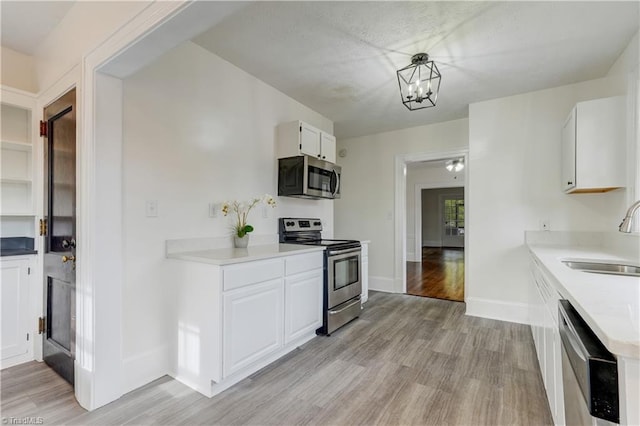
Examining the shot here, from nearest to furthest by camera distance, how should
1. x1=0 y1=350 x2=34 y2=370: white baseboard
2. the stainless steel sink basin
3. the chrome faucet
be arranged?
1. the chrome faucet
2. the stainless steel sink basin
3. x1=0 y1=350 x2=34 y2=370: white baseboard

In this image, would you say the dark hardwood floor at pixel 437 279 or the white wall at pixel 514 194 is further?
the dark hardwood floor at pixel 437 279

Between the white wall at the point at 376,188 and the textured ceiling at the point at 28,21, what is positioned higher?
the textured ceiling at the point at 28,21

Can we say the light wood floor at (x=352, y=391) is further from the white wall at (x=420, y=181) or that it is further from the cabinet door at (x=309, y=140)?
the white wall at (x=420, y=181)

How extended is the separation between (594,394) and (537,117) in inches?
134

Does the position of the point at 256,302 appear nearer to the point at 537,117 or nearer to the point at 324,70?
the point at 324,70

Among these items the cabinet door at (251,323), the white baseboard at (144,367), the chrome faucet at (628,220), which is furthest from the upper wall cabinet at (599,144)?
the white baseboard at (144,367)

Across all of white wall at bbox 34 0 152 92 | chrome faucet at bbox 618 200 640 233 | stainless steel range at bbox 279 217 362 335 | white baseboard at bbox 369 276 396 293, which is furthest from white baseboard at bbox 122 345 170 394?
white baseboard at bbox 369 276 396 293

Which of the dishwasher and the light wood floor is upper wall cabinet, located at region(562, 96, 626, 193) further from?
the dishwasher

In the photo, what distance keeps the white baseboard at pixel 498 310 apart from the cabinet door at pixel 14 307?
4.27 m

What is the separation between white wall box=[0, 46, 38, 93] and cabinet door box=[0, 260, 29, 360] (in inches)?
55.7

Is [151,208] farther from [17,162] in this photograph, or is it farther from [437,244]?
[437,244]

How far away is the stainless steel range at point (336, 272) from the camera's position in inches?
116

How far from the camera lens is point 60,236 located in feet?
7.23

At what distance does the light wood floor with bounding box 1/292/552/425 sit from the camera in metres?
1.75
